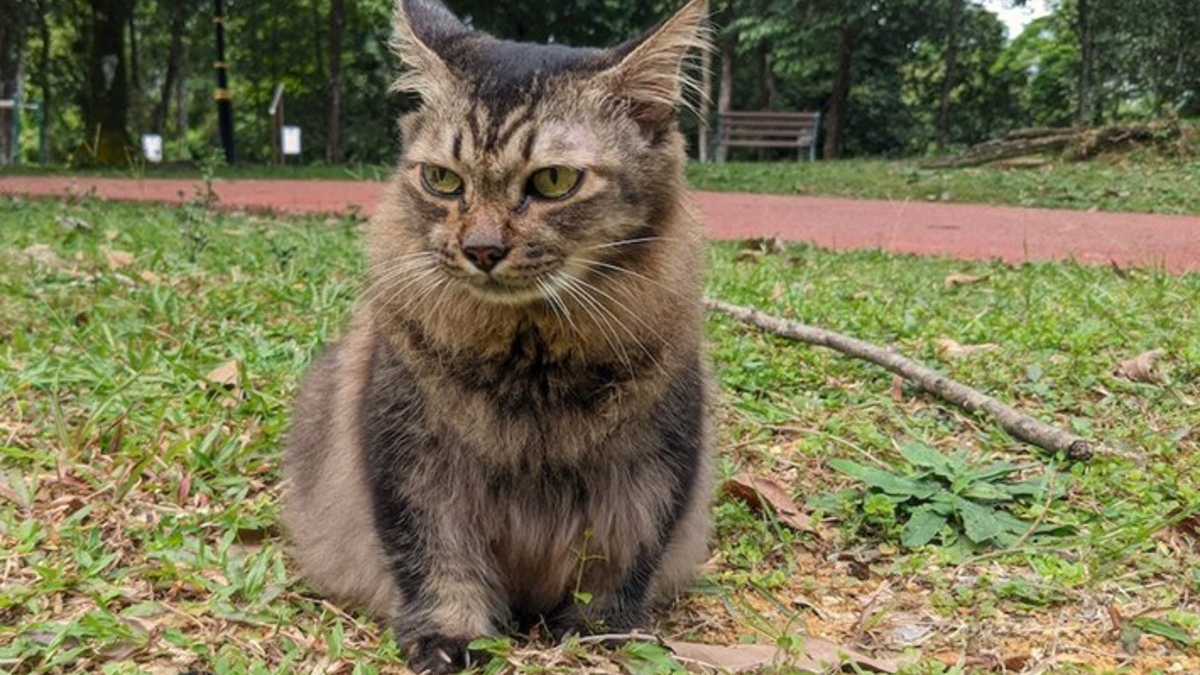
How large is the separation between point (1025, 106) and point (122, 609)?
101ft

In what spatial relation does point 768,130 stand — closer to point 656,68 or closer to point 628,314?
point 656,68

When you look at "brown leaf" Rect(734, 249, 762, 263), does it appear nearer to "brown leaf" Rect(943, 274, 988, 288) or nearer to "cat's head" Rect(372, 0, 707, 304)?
"brown leaf" Rect(943, 274, 988, 288)

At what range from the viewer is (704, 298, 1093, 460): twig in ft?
10.5

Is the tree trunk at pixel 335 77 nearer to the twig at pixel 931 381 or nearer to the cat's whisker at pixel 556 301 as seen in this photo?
the twig at pixel 931 381

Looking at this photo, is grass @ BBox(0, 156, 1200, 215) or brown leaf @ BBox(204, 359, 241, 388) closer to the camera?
brown leaf @ BBox(204, 359, 241, 388)

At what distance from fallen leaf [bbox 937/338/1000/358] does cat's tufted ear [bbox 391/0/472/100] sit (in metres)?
2.26

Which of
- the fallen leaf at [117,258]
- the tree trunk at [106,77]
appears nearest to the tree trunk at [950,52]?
the tree trunk at [106,77]

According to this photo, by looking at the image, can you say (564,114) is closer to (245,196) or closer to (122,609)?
(122,609)

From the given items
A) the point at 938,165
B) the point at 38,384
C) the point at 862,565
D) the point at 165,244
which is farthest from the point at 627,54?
the point at 938,165

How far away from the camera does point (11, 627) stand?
2184 mm

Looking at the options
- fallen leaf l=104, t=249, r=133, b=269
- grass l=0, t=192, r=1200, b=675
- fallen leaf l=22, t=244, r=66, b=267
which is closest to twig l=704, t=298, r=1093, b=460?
grass l=0, t=192, r=1200, b=675

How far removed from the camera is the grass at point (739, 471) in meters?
2.25

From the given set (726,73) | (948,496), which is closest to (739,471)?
(948,496)

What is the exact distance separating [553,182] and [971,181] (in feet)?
37.8
